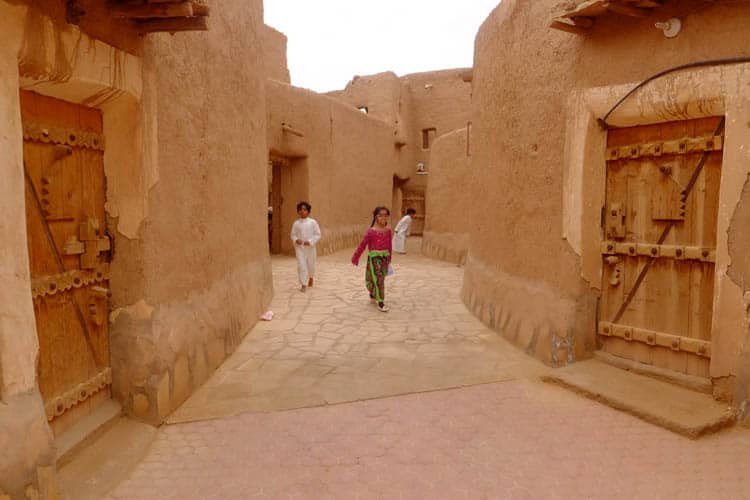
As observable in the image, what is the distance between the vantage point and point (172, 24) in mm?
3404

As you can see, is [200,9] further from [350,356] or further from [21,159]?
[350,356]

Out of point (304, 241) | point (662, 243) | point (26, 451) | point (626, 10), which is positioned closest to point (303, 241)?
point (304, 241)

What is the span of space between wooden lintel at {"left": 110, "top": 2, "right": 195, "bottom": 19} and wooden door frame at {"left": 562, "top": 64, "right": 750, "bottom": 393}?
3.20 metres

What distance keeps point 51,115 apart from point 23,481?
1946 millimetres

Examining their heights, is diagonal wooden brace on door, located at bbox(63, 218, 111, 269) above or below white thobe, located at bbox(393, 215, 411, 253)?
above

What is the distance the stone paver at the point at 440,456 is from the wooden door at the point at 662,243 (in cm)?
82

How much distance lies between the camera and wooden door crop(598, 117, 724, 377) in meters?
4.14

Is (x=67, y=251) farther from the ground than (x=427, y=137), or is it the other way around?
(x=427, y=137)

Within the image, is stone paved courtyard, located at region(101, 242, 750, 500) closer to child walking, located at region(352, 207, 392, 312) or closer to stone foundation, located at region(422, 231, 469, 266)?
child walking, located at region(352, 207, 392, 312)

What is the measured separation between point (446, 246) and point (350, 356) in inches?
312

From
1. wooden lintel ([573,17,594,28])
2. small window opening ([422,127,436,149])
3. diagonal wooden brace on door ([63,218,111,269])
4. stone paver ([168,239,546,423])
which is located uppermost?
small window opening ([422,127,436,149])

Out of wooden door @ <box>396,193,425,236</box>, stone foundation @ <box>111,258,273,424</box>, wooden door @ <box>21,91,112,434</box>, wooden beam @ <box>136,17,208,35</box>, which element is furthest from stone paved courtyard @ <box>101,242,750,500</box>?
wooden door @ <box>396,193,425,236</box>

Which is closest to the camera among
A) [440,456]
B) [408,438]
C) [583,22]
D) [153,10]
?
[153,10]

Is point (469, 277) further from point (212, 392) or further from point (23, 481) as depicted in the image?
point (23, 481)
